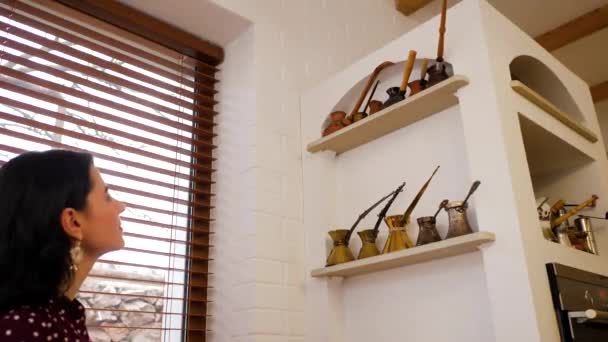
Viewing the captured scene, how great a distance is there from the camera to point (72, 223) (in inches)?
46.3

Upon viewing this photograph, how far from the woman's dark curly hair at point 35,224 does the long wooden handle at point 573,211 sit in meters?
1.48

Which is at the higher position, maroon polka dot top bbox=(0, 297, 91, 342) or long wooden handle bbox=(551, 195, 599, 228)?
long wooden handle bbox=(551, 195, 599, 228)

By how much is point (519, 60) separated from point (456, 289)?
3.07ft

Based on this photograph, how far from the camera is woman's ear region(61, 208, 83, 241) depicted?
1162mm

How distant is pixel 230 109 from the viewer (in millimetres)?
2234

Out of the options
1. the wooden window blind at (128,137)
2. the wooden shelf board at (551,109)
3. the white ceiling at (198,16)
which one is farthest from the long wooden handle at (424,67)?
the wooden window blind at (128,137)

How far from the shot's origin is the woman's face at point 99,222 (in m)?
1.22

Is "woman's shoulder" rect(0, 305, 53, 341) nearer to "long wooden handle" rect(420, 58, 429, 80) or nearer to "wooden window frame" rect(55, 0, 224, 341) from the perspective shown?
"wooden window frame" rect(55, 0, 224, 341)

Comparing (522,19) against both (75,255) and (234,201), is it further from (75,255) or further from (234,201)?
(75,255)

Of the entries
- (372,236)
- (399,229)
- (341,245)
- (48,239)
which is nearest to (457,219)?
(399,229)

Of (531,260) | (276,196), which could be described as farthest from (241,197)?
(531,260)

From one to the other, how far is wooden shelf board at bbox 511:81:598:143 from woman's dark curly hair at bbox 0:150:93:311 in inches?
51.9

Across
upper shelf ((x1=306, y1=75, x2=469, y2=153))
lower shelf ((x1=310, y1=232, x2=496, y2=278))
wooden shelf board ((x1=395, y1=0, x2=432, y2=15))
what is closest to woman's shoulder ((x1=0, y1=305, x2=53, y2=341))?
lower shelf ((x1=310, y1=232, x2=496, y2=278))

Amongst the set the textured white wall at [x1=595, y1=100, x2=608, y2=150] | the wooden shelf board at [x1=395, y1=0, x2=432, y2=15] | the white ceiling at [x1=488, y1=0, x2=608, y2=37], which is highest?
the white ceiling at [x1=488, y1=0, x2=608, y2=37]
